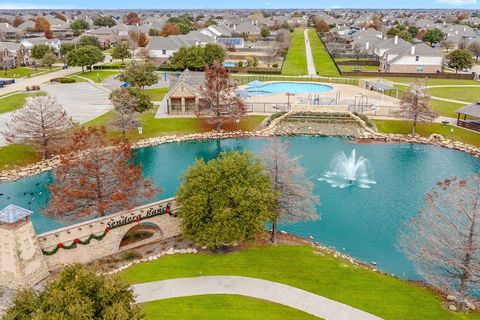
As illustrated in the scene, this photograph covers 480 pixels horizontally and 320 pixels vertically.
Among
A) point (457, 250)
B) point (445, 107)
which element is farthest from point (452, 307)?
point (445, 107)

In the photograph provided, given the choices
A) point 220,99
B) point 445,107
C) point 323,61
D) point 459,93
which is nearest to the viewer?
point 220,99

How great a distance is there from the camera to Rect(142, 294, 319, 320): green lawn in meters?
24.5

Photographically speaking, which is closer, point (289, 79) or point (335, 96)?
point (335, 96)

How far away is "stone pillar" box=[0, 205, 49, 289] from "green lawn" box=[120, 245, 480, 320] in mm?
5777

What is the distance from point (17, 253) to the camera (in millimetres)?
26547

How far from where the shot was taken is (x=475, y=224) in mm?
26062

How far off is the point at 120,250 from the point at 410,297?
20.3 m

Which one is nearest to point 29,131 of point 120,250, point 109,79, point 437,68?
point 120,250

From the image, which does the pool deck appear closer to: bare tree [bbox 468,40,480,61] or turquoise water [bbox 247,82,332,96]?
turquoise water [bbox 247,82,332,96]

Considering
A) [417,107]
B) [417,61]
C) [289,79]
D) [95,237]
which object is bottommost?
[95,237]

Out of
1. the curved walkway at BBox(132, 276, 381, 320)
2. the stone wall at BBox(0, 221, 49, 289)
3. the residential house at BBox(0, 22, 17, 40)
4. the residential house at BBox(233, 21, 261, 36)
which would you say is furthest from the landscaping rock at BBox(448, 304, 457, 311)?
the residential house at BBox(0, 22, 17, 40)

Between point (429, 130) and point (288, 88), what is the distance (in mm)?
33402

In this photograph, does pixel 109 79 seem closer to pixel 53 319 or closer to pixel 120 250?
pixel 120 250

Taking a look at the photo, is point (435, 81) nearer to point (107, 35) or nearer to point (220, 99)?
point (220, 99)
